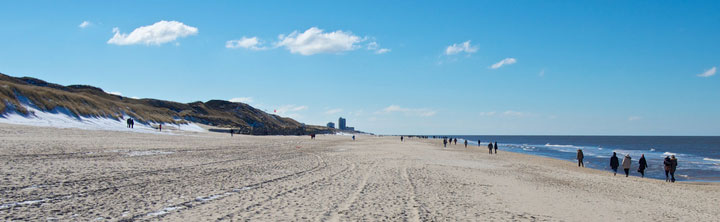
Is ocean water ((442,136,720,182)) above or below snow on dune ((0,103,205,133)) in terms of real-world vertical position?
below

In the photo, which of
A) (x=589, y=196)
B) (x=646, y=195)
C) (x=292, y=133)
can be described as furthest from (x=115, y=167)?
(x=292, y=133)

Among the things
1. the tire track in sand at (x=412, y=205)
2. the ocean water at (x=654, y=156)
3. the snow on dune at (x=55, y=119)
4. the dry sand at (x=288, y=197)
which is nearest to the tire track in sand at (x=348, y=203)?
the dry sand at (x=288, y=197)

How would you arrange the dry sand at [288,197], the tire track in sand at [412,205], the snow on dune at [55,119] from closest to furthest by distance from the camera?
the dry sand at [288,197], the tire track in sand at [412,205], the snow on dune at [55,119]

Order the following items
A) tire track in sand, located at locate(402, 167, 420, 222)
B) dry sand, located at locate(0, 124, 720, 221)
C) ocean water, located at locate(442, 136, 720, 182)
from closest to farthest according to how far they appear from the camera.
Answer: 1. dry sand, located at locate(0, 124, 720, 221)
2. tire track in sand, located at locate(402, 167, 420, 222)
3. ocean water, located at locate(442, 136, 720, 182)

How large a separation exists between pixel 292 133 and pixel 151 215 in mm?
90158

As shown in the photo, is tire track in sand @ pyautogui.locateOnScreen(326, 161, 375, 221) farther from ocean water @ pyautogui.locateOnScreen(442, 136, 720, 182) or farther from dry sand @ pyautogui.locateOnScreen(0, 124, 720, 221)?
ocean water @ pyautogui.locateOnScreen(442, 136, 720, 182)

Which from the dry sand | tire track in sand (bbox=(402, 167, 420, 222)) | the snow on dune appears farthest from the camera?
the snow on dune

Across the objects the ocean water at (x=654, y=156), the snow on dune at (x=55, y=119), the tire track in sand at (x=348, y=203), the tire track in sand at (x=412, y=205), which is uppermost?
the snow on dune at (x=55, y=119)

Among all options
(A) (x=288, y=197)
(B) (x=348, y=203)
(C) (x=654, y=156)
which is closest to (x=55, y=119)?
(A) (x=288, y=197)

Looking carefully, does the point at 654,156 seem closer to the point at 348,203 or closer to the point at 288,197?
the point at 348,203

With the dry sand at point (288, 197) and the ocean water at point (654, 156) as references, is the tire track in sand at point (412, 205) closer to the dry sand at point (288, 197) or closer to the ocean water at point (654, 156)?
the dry sand at point (288, 197)

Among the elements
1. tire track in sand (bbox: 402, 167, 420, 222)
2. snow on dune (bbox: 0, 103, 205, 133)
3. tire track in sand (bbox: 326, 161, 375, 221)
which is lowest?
tire track in sand (bbox: 402, 167, 420, 222)

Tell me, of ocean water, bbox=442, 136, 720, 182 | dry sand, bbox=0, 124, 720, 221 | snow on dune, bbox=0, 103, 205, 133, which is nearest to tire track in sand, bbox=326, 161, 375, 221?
dry sand, bbox=0, 124, 720, 221

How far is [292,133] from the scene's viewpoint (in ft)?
316
